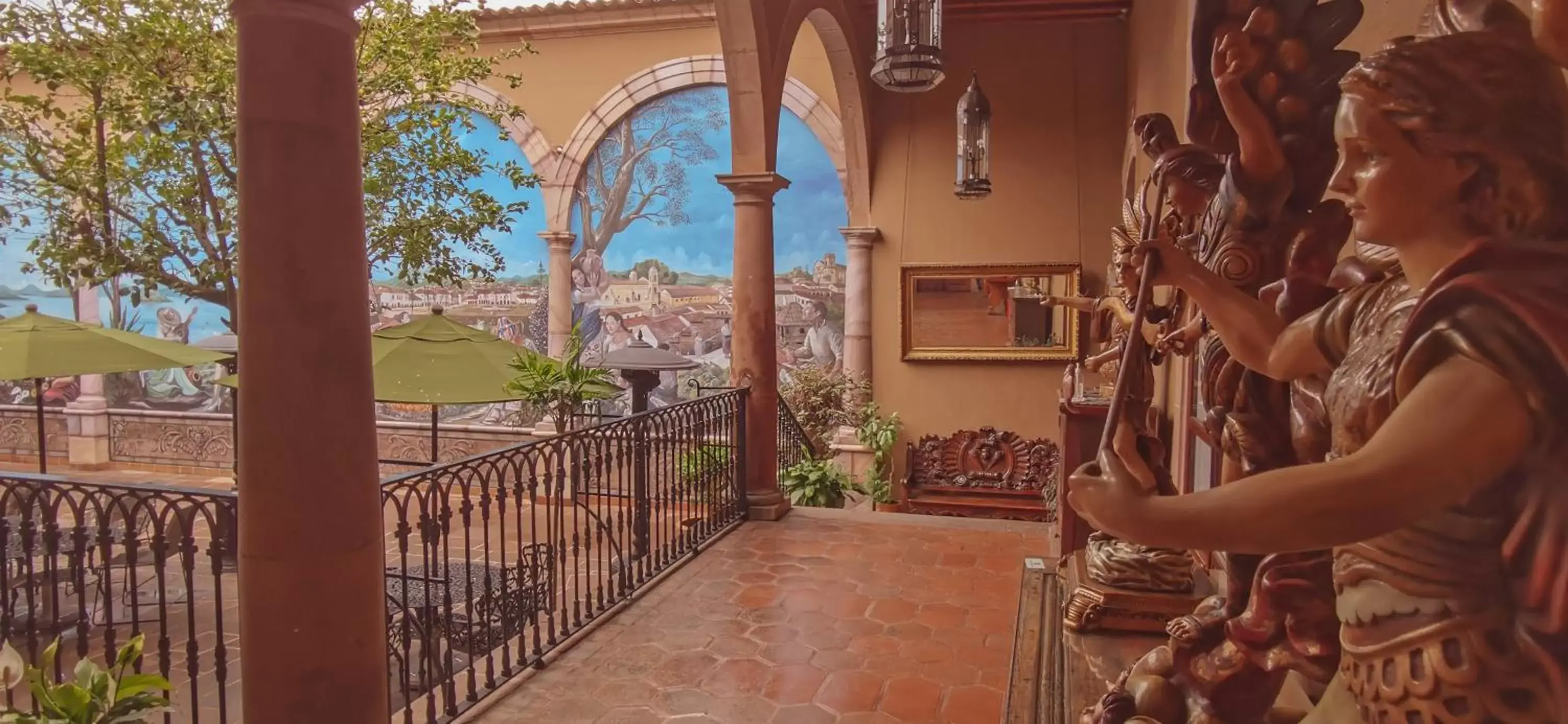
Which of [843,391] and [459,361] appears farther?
[843,391]

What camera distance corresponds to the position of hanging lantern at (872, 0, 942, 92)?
4.34m

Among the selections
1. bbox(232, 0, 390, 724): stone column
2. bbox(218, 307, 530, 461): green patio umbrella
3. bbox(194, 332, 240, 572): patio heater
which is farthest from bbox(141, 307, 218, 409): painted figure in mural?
bbox(232, 0, 390, 724): stone column

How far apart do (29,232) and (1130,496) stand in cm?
1671

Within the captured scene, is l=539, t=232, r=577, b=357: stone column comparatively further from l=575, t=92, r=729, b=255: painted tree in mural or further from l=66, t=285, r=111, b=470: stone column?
l=66, t=285, r=111, b=470: stone column

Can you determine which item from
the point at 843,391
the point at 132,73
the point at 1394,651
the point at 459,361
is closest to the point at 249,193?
the point at 1394,651

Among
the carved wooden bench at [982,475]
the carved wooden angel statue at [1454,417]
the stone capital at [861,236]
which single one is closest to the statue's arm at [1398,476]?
the carved wooden angel statue at [1454,417]

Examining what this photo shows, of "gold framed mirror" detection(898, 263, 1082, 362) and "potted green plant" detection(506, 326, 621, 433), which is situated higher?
"gold framed mirror" detection(898, 263, 1082, 362)

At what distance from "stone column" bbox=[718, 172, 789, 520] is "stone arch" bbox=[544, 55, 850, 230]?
3801 mm

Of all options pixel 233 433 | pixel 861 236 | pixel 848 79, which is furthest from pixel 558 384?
pixel 233 433

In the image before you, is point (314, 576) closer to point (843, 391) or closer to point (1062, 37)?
point (843, 391)

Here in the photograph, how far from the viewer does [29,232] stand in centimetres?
1277

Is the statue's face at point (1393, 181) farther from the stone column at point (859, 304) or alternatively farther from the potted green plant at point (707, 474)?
the stone column at point (859, 304)

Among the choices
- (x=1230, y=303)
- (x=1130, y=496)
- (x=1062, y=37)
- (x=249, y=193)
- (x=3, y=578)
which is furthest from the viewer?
(x=1062, y=37)

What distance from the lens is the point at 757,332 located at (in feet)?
18.9
